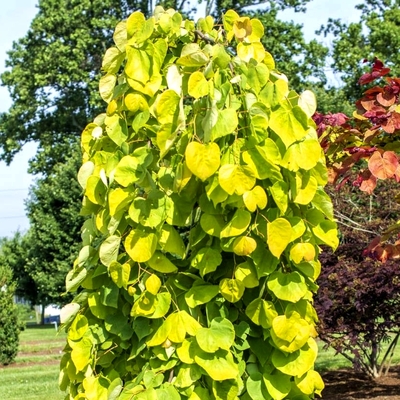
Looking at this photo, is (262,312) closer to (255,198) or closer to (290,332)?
(290,332)

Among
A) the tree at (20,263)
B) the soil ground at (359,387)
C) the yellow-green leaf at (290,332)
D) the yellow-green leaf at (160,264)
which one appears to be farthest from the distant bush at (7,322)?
the tree at (20,263)

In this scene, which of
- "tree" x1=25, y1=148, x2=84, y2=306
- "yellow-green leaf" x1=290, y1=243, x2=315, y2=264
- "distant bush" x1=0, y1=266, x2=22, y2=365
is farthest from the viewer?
"tree" x1=25, y1=148, x2=84, y2=306

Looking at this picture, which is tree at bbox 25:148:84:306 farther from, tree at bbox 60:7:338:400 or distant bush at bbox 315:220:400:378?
tree at bbox 60:7:338:400

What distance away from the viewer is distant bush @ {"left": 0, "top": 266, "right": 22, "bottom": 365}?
1410 centimetres

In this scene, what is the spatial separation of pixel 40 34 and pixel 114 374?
23.1 metres

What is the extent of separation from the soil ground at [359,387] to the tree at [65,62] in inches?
593

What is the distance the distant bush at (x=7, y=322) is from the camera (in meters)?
14.1

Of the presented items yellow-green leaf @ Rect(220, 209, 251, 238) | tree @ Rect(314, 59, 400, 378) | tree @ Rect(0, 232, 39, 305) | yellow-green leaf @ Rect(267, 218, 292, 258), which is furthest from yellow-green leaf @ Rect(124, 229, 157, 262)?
tree @ Rect(0, 232, 39, 305)

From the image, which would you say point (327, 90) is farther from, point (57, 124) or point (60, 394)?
point (60, 394)

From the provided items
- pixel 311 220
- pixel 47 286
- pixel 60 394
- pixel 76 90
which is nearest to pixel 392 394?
pixel 60 394

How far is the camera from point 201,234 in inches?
76.4

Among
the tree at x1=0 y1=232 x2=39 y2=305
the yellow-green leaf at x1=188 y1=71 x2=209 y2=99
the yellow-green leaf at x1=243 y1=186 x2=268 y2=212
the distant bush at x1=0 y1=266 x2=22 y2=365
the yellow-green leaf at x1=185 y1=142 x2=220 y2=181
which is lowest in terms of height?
the distant bush at x1=0 y1=266 x2=22 y2=365

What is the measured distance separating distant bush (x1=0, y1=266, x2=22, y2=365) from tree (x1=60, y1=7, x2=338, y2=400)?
505 inches

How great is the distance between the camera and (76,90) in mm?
24656
